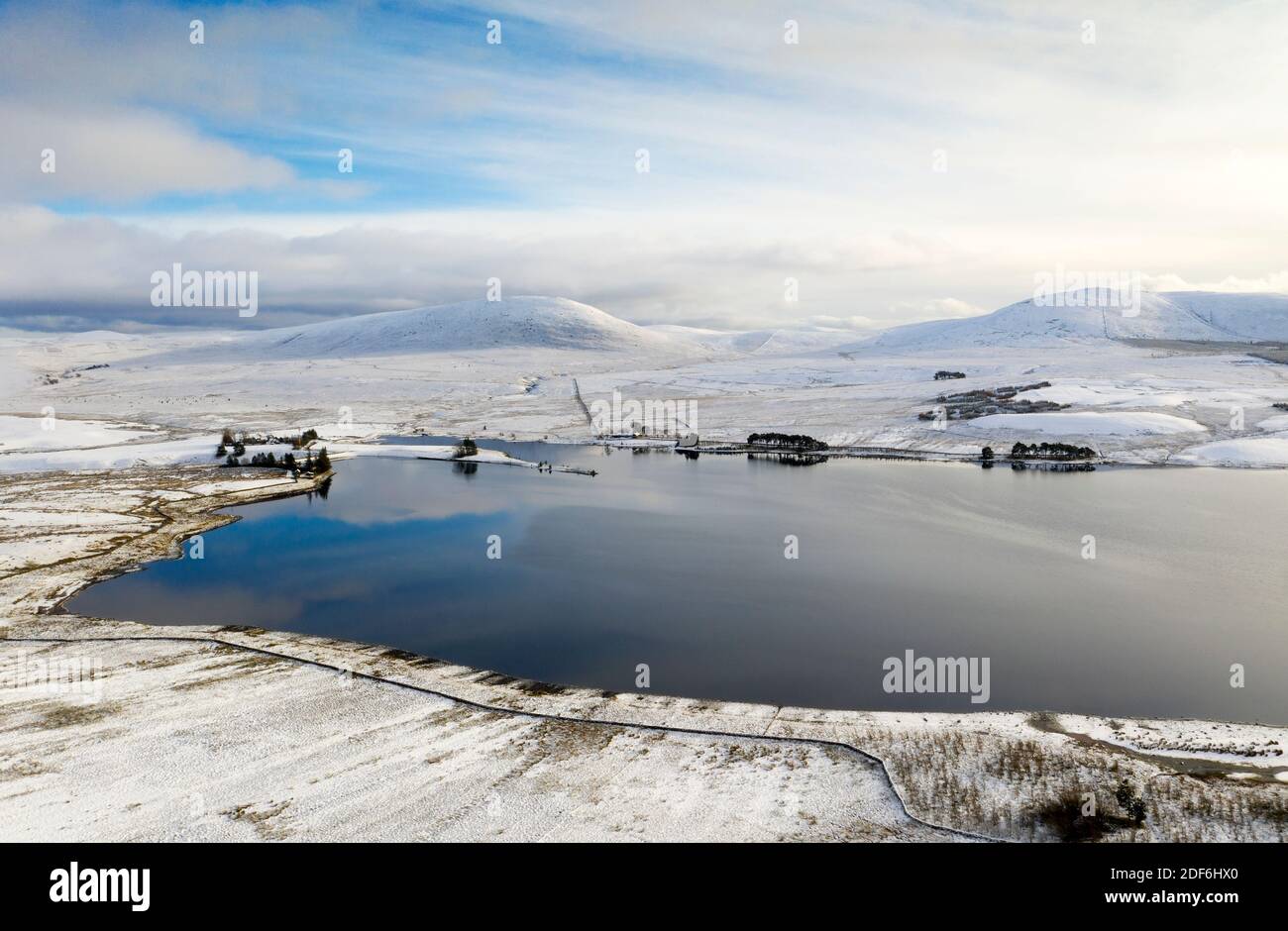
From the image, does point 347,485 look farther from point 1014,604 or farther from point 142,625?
point 1014,604

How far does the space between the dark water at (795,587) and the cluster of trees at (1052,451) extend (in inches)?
520

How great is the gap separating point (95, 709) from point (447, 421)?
91692mm

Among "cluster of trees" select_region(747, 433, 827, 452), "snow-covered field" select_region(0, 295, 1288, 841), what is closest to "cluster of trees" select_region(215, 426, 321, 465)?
"snow-covered field" select_region(0, 295, 1288, 841)

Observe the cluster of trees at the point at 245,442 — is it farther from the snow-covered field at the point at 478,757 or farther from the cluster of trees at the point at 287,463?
the snow-covered field at the point at 478,757

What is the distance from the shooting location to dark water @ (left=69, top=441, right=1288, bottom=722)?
2833 cm

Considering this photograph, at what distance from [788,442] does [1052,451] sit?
85.9 feet

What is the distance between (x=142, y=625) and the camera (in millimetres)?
31719

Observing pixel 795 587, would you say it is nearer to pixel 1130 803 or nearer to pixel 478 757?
pixel 1130 803

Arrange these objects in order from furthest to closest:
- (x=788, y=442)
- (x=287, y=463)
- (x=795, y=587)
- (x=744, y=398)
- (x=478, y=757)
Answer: (x=744, y=398) < (x=788, y=442) < (x=287, y=463) < (x=795, y=587) < (x=478, y=757)

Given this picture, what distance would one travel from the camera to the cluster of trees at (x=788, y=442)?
86625 mm

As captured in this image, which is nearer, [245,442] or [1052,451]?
[1052,451]

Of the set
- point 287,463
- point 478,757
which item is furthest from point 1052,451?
point 478,757

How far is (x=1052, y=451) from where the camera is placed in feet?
255

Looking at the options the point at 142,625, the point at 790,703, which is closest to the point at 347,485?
the point at 142,625
